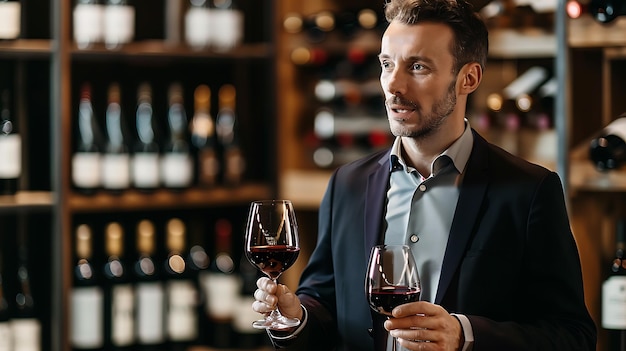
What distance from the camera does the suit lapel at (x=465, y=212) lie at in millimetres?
1614

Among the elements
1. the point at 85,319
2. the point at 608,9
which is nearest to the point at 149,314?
the point at 85,319

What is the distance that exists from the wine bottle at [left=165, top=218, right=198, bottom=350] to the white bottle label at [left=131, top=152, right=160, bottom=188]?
0.20 meters

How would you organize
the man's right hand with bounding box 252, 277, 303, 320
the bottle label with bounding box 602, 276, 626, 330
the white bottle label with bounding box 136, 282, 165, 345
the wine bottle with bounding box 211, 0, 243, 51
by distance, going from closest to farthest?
the man's right hand with bounding box 252, 277, 303, 320, the bottle label with bounding box 602, 276, 626, 330, the white bottle label with bounding box 136, 282, 165, 345, the wine bottle with bounding box 211, 0, 243, 51

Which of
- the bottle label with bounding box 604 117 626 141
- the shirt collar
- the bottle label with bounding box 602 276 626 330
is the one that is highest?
the bottle label with bounding box 604 117 626 141

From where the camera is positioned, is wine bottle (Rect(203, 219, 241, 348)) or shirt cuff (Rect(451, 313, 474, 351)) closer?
shirt cuff (Rect(451, 313, 474, 351))

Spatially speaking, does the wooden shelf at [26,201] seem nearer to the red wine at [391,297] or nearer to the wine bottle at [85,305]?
the wine bottle at [85,305]

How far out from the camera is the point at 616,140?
2379mm

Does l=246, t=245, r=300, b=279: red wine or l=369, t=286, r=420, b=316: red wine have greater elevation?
l=246, t=245, r=300, b=279: red wine

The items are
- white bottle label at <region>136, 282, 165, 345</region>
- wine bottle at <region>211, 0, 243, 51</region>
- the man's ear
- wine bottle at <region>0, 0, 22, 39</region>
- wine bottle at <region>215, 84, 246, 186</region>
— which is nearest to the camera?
the man's ear

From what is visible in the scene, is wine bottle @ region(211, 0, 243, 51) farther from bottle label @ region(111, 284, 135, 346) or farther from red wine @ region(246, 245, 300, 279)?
red wine @ region(246, 245, 300, 279)

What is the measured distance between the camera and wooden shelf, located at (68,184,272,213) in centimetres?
305

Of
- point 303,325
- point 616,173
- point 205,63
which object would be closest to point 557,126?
point 616,173

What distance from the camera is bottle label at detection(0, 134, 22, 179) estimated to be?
2912 mm

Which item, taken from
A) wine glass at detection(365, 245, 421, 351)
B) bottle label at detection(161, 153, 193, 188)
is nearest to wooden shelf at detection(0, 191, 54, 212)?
bottle label at detection(161, 153, 193, 188)
